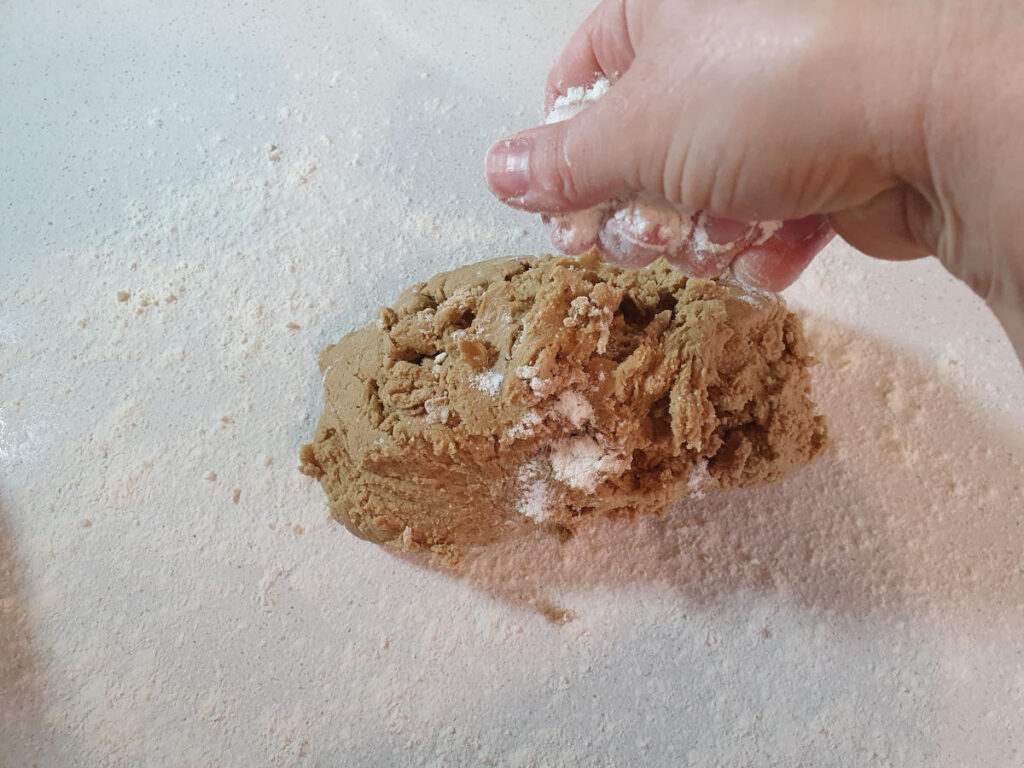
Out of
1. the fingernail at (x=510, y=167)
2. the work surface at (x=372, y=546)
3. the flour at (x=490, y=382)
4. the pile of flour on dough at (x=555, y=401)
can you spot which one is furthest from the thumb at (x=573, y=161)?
the work surface at (x=372, y=546)

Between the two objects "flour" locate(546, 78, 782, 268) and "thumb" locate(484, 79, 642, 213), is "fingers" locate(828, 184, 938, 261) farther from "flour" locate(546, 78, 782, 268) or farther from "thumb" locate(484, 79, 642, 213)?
"thumb" locate(484, 79, 642, 213)

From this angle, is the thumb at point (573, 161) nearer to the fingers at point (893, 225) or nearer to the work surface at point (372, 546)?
the fingers at point (893, 225)

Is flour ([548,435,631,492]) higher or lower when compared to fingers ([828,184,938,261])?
lower

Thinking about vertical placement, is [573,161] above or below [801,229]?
above

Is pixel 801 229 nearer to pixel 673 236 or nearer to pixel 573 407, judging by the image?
pixel 673 236

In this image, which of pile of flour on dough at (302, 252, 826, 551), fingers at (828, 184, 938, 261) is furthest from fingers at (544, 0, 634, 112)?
fingers at (828, 184, 938, 261)

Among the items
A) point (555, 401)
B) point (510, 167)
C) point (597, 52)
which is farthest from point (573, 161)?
point (555, 401)

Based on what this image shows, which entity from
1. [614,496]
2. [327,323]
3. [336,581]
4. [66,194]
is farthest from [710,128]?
[66,194]

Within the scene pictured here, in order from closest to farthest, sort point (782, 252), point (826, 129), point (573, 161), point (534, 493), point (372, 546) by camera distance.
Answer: point (826, 129) < point (573, 161) < point (782, 252) < point (534, 493) < point (372, 546)

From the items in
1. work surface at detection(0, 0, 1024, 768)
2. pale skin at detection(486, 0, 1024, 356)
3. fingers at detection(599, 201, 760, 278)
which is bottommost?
work surface at detection(0, 0, 1024, 768)
